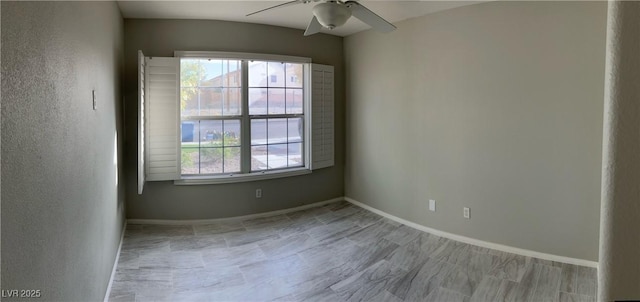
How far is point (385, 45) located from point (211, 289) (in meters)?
3.26

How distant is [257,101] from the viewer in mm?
4508

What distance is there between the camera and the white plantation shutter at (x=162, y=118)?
394 cm

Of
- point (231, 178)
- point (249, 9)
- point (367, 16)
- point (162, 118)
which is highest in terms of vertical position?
point (249, 9)

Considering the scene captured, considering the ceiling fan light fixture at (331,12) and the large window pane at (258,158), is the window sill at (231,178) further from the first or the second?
the ceiling fan light fixture at (331,12)

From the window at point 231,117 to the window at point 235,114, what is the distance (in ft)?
0.04

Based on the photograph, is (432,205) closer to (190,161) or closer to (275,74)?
(275,74)

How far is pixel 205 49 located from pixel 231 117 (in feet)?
2.67

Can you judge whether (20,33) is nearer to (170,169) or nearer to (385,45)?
(170,169)

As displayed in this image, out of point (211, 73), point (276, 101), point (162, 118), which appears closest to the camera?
point (162, 118)

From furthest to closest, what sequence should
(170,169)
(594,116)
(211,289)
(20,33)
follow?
(170,169) → (594,116) → (211,289) → (20,33)

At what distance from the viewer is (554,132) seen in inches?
124

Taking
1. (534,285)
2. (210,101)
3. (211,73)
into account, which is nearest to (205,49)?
(211,73)

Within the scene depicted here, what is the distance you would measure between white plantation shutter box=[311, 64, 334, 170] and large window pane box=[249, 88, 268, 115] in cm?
63

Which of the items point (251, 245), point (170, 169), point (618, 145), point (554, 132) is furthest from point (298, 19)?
point (618, 145)
